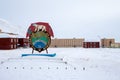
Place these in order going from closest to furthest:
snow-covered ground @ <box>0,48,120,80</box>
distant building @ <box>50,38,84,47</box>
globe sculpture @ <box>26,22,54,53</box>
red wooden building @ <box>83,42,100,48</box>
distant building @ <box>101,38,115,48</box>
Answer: snow-covered ground @ <box>0,48,120,80</box> < globe sculpture @ <box>26,22,54,53</box> < red wooden building @ <box>83,42,100,48</box> < distant building @ <box>101,38,115,48</box> < distant building @ <box>50,38,84,47</box>

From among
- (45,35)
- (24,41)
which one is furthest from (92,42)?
(45,35)

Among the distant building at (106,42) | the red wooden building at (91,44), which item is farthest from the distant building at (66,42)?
the red wooden building at (91,44)

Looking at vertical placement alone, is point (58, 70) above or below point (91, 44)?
below

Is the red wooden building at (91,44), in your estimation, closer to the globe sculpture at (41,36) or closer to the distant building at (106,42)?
the distant building at (106,42)

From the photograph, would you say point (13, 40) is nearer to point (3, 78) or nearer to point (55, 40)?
point (55, 40)

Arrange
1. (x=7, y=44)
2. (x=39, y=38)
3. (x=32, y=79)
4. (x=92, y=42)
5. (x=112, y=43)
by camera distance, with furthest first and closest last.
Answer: (x=112, y=43) → (x=92, y=42) → (x=7, y=44) → (x=39, y=38) → (x=32, y=79)

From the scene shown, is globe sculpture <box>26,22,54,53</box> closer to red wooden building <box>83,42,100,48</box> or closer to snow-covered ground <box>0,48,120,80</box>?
snow-covered ground <box>0,48,120,80</box>

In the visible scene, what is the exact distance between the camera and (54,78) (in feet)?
36.6

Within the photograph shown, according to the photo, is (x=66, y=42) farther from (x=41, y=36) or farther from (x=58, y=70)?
(x=58, y=70)

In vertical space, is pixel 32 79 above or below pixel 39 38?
below

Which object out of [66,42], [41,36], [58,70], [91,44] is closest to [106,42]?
[91,44]

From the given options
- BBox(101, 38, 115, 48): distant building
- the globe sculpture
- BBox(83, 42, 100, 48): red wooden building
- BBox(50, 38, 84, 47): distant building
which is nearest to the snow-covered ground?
the globe sculpture

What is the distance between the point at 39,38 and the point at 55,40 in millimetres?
32970

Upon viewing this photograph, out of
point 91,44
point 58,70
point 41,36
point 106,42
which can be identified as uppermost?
point 41,36
